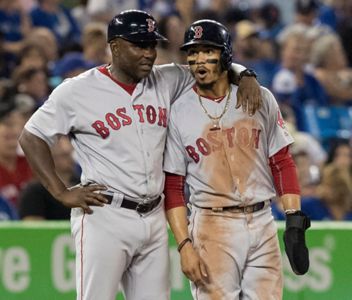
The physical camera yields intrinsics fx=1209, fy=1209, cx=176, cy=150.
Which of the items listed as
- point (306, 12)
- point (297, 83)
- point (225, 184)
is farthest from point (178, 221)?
point (306, 12)

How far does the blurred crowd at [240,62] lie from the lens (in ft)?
29.9

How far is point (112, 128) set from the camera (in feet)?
19.8

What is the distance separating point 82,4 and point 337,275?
714 centimetres

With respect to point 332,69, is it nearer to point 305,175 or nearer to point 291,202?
point 305,175

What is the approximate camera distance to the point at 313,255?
781 centimetres

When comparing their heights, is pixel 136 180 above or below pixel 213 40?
below

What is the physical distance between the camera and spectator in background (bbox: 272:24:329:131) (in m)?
11.5

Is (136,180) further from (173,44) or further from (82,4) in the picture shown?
(82,4)

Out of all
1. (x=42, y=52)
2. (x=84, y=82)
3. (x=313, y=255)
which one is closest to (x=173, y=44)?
(x=42, y=52)

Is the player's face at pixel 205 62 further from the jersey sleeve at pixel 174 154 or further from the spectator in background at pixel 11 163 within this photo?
the spectator in background at pixel 11 163

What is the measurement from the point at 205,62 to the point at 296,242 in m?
0.99

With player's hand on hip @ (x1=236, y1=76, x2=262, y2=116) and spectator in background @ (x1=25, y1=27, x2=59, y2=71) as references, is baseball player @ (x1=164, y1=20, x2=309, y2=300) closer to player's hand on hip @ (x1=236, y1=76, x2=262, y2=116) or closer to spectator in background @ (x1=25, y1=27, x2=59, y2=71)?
player's hand on hip @ (x1=236, y1=76, x2=262, y2=116)

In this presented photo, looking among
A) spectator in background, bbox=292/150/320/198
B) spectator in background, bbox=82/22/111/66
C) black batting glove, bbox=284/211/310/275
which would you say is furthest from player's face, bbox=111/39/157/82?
spectator in background, bbox=82/22/111/66

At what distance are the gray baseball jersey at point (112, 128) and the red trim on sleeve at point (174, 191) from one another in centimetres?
4
